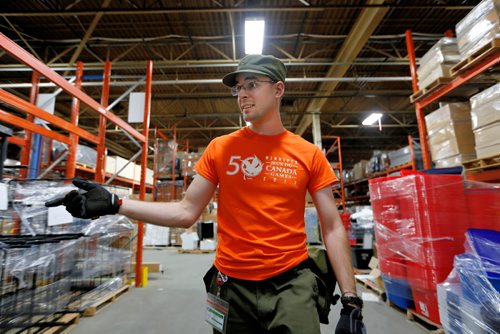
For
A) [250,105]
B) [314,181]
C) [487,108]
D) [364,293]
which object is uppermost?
[487,108]

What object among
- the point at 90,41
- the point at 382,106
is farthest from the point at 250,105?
the point at 382,106

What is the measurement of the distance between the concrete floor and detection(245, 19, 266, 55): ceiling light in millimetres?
4921

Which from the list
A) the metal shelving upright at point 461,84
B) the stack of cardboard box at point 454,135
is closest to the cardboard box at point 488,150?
the metal shelving upright at point 461,84

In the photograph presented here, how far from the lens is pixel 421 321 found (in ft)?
10.8

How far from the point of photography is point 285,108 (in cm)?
1325

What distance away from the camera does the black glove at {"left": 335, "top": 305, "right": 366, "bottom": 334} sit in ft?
3.99

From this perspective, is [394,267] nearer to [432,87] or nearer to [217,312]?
[432,87]

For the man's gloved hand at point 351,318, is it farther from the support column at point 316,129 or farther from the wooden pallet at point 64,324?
the support column at point 316,129

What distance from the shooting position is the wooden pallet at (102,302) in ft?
11.7

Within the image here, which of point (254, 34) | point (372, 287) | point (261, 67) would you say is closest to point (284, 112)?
point (254, 34)

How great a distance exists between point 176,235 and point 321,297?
10626 mm

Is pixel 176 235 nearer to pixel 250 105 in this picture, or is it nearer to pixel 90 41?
pixel 90 41

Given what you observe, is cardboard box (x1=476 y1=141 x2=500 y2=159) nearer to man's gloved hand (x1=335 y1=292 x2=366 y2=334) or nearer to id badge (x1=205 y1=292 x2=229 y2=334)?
man's gloved hand (x1=335 y1=292 x2=366 y2=334)

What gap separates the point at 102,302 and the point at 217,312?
3.49m
